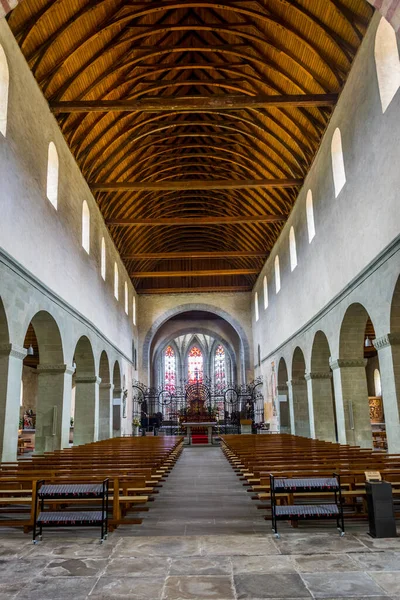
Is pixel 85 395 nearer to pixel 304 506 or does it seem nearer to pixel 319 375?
pixel 319 375

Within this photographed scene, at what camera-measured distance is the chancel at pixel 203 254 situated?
5.81 metres

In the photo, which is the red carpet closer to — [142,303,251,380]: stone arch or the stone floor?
[142,303,251,380]: stone arch

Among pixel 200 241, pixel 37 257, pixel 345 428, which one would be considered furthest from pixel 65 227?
pixel 200 241

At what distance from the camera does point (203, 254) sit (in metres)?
25.7

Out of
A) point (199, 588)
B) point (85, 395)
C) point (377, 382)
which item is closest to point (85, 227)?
point (85, 395)

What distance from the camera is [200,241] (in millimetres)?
32531

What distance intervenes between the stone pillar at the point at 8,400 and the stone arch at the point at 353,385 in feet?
28.6

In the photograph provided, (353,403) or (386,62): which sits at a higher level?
(386,62)

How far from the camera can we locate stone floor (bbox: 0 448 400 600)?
14.6 feet

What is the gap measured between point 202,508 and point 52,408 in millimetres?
7370

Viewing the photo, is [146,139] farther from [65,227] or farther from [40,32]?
[40,32]

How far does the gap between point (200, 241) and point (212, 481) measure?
22.5m

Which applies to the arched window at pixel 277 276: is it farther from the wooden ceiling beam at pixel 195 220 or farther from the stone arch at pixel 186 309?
the stone arch at pixel 186 309

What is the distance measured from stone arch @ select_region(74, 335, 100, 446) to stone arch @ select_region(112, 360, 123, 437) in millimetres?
5503
